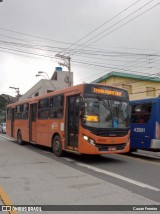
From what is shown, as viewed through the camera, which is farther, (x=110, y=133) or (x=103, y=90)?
(x=103, y=90)

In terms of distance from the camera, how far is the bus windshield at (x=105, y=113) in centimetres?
1225

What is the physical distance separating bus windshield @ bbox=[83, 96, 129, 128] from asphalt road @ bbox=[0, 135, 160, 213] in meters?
1.50

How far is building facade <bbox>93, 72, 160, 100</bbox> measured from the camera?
35375 millimetres

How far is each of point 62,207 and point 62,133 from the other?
7526 mm

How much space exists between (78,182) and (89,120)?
373 cm

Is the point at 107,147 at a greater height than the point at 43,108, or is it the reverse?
the point at 43,108

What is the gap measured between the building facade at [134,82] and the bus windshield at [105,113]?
21.9 meters

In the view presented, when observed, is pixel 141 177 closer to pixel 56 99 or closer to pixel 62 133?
pixel 62 133

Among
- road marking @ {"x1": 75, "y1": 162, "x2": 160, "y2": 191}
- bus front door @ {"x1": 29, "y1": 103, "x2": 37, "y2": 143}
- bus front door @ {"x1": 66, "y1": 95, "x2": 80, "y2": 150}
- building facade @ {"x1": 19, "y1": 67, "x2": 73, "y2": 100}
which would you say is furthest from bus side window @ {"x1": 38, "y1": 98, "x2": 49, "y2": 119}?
building facade @ {"x1": 19, "y1": 67, "x2": 73, "y2": 100}

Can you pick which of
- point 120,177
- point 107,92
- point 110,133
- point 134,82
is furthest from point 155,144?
point 134,82

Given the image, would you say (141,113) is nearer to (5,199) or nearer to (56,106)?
(56,106)

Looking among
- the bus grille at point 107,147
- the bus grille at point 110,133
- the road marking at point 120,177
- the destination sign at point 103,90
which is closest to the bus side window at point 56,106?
the destination sign at point 103,90

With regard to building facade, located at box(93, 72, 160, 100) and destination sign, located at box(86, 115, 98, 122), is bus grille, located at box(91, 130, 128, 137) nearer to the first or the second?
destination sign, located at box(86, 115, 98, 122)

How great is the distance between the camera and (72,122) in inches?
522
